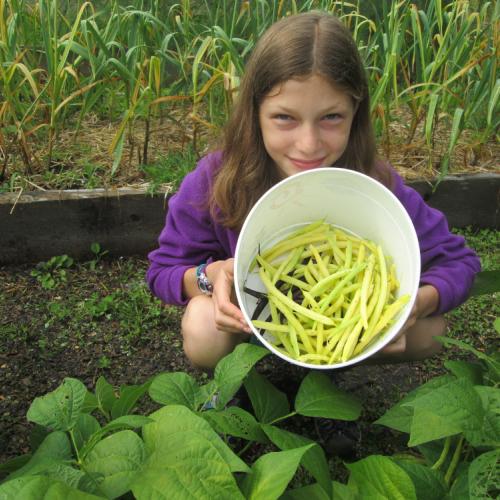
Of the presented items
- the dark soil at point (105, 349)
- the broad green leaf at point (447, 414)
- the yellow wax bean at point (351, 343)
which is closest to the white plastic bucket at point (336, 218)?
the yellow wax bean at point (351, 343)

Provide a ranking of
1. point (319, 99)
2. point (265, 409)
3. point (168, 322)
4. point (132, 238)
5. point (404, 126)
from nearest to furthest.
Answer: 1. point (265, 409)
2. point (319, 99)
3. point (168, 322)
4. point (132, 238)
5. point (404, 126)

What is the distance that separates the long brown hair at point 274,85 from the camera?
3.49ft

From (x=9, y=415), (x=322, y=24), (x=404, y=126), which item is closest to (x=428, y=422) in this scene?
(x=322, y=24)

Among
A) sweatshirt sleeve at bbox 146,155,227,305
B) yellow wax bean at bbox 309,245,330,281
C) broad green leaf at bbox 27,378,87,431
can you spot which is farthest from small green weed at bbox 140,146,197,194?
broad green leaf at bbox 27,378,87,431

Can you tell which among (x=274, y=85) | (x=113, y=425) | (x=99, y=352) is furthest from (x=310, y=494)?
(x=99, y=352)

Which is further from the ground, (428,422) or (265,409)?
(428,422)

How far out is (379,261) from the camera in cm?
104

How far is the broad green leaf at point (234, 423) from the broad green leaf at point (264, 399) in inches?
2.8

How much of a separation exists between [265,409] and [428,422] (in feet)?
0.98

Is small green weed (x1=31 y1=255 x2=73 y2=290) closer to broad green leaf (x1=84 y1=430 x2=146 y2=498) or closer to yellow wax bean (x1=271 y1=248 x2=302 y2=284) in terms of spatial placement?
yellow wax bean (x1=271 y1=248 x2=302 y2=284)

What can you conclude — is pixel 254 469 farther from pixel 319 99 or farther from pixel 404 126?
pixel 404 126

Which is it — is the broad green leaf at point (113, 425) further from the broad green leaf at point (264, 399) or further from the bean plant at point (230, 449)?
the broad green leaf at point (264, 399)

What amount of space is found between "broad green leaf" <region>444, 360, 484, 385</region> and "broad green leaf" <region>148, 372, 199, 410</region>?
389 mm

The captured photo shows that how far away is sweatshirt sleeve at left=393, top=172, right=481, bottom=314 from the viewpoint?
121 centimetres
